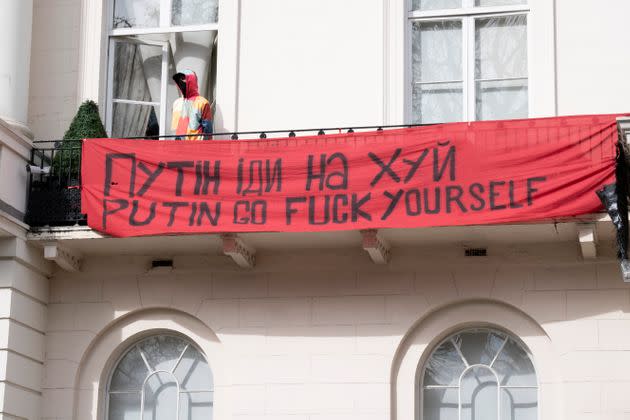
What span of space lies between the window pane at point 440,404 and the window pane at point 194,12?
5.88m

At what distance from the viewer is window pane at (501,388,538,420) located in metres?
18.5

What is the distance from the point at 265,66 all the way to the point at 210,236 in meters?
2.69

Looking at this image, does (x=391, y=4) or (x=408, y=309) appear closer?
(x=408, y=309)

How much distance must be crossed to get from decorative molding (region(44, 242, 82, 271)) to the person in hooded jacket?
195 cm

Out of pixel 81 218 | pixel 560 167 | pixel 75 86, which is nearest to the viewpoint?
pixel 560 167

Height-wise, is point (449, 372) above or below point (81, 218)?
below

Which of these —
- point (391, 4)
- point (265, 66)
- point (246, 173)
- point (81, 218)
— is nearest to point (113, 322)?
point (81, 218)

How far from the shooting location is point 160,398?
19.5m

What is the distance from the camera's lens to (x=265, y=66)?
20.5 meters

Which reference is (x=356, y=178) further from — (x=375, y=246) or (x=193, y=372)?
(x=193, y=372)

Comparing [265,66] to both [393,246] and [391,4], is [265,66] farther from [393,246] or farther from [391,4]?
[393,246]

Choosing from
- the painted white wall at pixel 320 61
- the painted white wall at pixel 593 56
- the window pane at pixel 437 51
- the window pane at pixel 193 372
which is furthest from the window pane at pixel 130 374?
the painted white wall at pixel 593 56

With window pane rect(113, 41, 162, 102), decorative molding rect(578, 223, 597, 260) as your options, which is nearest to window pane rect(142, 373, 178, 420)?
window pane rect(113, 41, 162, 102)

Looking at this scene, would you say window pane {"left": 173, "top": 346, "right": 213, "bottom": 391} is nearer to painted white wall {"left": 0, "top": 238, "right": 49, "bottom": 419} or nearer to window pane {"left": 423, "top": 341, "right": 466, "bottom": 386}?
painted white wall {"left": 0, "top": 238, "right": 49, "bottom": 419}
